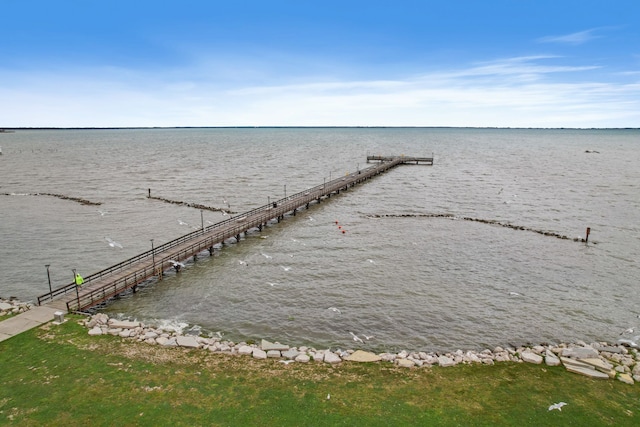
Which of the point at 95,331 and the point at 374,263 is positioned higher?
the point at 95,331

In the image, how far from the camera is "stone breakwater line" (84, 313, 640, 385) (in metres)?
19.0

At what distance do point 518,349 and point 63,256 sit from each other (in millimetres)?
37416

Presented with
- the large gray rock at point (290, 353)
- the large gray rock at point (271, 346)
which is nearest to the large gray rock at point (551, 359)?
the large gray rock at point (290, 353)

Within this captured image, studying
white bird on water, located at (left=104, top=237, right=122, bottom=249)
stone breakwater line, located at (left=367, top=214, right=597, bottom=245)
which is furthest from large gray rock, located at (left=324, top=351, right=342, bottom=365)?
stone breakwater line, located at (left=367, top=214, right=597, bottom=245)

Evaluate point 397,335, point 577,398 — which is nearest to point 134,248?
point 397,335

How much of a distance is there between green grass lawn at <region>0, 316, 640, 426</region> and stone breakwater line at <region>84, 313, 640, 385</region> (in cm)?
50

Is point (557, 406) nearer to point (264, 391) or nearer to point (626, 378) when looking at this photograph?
point (626, 378)

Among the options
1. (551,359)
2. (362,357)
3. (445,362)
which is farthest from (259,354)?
(551,359)

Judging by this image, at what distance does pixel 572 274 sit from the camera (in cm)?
3288

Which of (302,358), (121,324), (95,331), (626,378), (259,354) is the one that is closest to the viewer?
(626,378)

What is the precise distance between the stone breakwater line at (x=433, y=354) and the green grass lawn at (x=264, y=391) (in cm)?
50

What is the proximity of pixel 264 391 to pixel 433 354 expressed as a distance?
30.3 feet

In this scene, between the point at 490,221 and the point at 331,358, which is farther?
→ the point at 490,221

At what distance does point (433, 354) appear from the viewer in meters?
20.5
